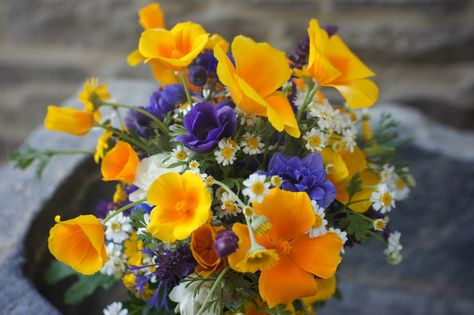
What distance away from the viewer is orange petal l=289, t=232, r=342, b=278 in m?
0.54

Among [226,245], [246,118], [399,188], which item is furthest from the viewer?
[399,188]

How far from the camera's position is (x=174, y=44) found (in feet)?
2.05

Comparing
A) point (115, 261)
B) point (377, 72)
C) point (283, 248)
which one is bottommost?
point (377, 72)

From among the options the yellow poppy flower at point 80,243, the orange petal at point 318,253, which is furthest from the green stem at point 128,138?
the orange petal at point 318,253

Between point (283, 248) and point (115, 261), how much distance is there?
0.23 metres

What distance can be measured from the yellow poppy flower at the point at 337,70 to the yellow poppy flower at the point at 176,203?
0.19 metres

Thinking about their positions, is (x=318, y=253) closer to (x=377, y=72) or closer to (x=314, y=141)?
(x=314, y=141)

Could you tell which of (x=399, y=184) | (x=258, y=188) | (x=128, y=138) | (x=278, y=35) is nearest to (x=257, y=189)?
(x=258, y=188)

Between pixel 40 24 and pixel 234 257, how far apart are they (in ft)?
4.94

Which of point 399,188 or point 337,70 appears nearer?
point 337,70

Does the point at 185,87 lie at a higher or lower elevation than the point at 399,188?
higher

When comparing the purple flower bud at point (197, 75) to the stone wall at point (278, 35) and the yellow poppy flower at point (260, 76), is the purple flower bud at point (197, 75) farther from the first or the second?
the stone wall at point (278, 35)

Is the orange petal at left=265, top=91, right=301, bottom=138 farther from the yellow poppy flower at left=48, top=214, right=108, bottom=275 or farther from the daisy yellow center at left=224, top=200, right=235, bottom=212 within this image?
the yellow poppy flower at left=48, top=214, right=108, bottom=275

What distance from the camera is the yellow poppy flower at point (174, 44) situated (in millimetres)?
590
